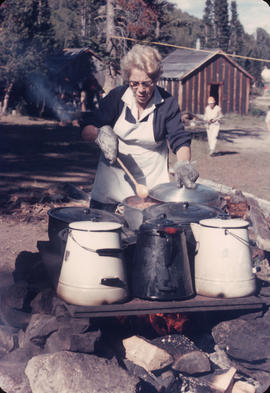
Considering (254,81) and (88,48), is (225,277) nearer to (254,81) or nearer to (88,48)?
(88,48)

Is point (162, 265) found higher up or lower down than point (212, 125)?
lower down

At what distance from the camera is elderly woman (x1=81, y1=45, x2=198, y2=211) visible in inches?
114

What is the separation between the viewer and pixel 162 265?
243cm

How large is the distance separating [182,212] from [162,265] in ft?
1.30

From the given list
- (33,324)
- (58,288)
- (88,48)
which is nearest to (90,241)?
(58,288)

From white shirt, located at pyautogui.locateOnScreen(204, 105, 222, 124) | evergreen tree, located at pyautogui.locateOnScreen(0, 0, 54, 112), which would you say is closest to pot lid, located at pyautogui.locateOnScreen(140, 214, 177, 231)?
evergreen tree, located at pyautogui.locateOnScreen(0, 0, 54, 112)

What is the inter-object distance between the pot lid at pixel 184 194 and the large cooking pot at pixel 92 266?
2.14ft

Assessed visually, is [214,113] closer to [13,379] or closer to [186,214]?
[186,214]

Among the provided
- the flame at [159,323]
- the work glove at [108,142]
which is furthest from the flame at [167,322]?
the work glove at [108,142]

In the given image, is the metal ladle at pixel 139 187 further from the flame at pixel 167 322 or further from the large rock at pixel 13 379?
the large rock at pixel 13 379

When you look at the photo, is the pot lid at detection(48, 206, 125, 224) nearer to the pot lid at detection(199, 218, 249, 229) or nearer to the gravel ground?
the pot lid at detection(199, 218, 249, 229)

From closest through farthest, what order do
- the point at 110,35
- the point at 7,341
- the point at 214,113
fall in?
the point at 7,341 → the point at 110,35 → the point at 214,113

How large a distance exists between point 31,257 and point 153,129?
1101mm

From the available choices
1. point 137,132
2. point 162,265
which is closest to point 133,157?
point 137,132
